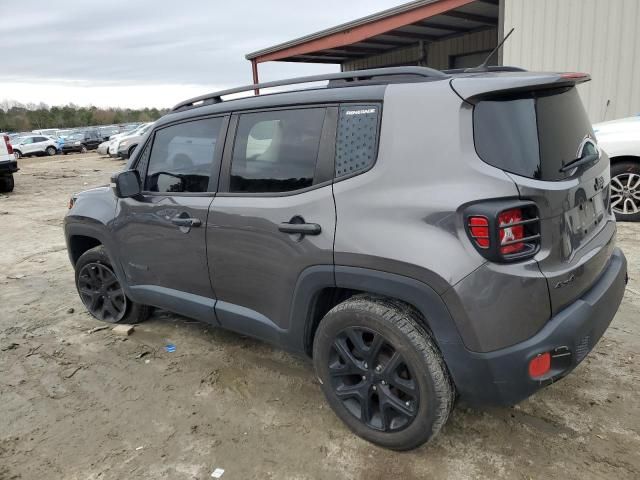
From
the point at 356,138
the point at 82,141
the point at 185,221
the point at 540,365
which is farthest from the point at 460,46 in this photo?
the point at 82,141

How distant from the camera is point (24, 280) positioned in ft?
18.7

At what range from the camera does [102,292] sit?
167 inches

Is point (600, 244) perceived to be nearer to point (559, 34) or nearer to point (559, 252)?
point (559, 252)

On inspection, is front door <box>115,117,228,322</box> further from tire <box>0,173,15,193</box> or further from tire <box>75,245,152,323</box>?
tire <box>0,173,15,193</box>

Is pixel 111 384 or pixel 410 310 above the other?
pixel 410 310

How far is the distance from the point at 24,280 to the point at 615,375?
582cm

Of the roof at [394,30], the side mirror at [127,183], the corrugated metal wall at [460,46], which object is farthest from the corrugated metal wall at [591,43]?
the side mirror at [127,183]

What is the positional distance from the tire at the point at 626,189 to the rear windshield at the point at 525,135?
445 centimetres

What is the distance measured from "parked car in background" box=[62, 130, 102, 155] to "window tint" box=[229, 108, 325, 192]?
116ft

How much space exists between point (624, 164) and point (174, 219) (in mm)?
5447

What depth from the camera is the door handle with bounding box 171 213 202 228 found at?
3101mm

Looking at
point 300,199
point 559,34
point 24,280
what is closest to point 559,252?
point 300,199

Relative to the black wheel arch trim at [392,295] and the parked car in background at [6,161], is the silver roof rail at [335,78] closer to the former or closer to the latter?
the black wheel arch trim at [392,295]

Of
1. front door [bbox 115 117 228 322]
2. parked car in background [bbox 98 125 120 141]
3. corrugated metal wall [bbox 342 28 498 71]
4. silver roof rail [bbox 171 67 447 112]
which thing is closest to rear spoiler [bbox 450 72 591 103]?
silver roof rail [bbox 171 67 447 112]
